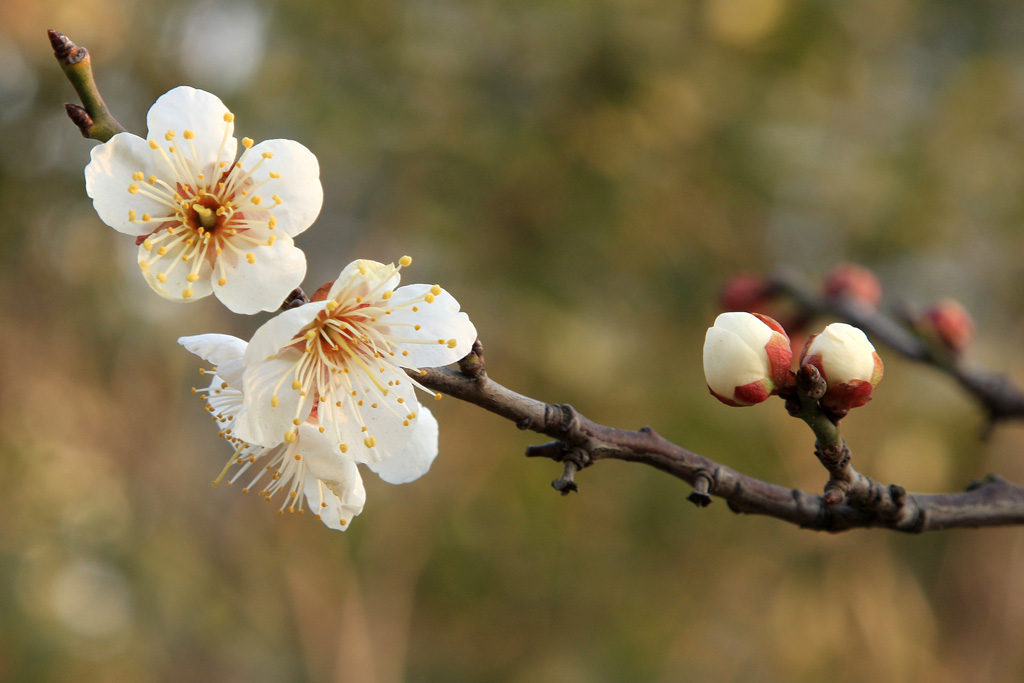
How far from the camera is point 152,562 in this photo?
2.46 m

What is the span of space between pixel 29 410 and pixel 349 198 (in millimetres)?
1335

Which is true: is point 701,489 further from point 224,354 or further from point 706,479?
point 224,354

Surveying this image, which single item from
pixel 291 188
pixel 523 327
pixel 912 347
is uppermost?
pixel 523 327

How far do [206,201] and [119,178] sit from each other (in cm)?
8

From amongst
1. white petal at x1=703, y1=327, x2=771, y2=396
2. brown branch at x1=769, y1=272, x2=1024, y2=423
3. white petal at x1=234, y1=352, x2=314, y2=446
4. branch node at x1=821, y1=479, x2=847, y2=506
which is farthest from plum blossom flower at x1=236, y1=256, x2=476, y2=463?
brown branch at x1=769, y1=272, x2=1024, y2=423

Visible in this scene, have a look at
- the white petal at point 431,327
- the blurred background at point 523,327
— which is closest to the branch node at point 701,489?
the white petal at point 431,327

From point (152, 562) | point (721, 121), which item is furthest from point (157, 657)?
point (721, 121)

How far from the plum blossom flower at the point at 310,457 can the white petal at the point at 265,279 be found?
2.9 inches

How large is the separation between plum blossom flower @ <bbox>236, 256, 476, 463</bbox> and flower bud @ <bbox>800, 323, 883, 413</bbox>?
290mm

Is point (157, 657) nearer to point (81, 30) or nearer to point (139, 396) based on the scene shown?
point (139, 396)

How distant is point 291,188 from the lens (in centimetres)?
71

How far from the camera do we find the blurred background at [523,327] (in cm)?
249

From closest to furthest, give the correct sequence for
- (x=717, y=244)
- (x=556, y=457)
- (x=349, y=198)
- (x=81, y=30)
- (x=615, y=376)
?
(x=556, y=457)
(x=81, y=30)
(x=615, y=376)
(x=717, y=244)
(x=349, y=198)

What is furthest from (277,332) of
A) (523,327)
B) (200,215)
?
(523,327)
